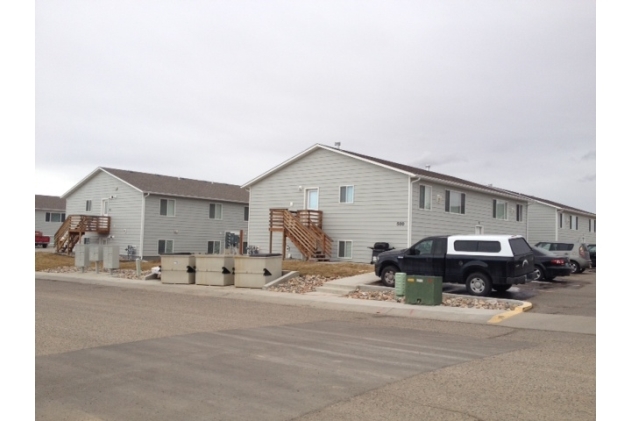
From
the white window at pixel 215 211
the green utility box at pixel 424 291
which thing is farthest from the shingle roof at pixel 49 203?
the green utility box at pixel 424 291

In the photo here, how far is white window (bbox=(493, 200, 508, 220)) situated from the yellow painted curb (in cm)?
1773

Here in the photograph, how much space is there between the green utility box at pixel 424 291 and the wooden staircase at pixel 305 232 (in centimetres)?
1151

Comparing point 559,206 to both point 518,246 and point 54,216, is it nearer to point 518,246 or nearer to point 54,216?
point 518,246

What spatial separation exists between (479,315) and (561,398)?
8.06 meters

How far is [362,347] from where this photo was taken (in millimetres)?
10031

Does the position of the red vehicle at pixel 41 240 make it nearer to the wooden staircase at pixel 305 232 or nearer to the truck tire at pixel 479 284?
the wooden staircase at pixel 305 232

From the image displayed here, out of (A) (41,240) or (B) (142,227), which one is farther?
(A) (41,240)

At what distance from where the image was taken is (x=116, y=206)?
38.9m

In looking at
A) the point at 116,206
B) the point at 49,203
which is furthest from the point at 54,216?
the point at 116,206

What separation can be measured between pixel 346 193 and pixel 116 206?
18064 millimetres

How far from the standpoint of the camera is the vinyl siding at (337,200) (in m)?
26.9
